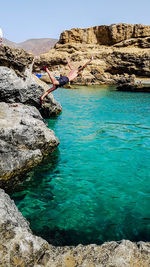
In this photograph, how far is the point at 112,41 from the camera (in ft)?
325

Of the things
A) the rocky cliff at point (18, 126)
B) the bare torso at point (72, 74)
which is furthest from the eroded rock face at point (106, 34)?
the bare torso at point (72, 74)

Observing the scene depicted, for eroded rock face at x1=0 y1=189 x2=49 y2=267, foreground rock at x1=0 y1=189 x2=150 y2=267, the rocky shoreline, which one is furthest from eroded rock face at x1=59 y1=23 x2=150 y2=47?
foreground rock at x1=0 y1=189 x2=150 y2=267

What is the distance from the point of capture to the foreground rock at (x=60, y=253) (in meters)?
2.91

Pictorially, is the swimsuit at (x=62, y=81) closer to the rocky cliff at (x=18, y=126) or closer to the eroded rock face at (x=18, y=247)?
the rocky cliff at (x=18, y=126)

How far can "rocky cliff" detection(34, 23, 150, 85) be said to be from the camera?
2901 inches

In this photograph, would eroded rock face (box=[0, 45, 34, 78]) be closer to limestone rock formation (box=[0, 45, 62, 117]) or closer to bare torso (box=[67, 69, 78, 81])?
limestone rock formation (box=[0, 45, 62, 117])

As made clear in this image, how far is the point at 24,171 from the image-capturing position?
7.00 metres

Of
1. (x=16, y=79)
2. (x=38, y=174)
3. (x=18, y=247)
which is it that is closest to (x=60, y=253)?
(x=18, y=247)

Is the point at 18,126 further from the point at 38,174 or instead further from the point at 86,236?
the point at 86,236

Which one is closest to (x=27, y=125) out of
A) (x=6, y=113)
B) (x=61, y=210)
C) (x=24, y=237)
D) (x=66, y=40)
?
(x=6, y=113)

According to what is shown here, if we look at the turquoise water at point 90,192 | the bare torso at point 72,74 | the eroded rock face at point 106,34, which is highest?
the eroded rock face at point 106,34

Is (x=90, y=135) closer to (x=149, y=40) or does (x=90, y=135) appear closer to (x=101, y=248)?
(x=101, y=248)

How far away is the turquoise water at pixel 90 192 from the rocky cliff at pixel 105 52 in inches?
2099

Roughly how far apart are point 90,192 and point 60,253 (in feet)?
11.0
